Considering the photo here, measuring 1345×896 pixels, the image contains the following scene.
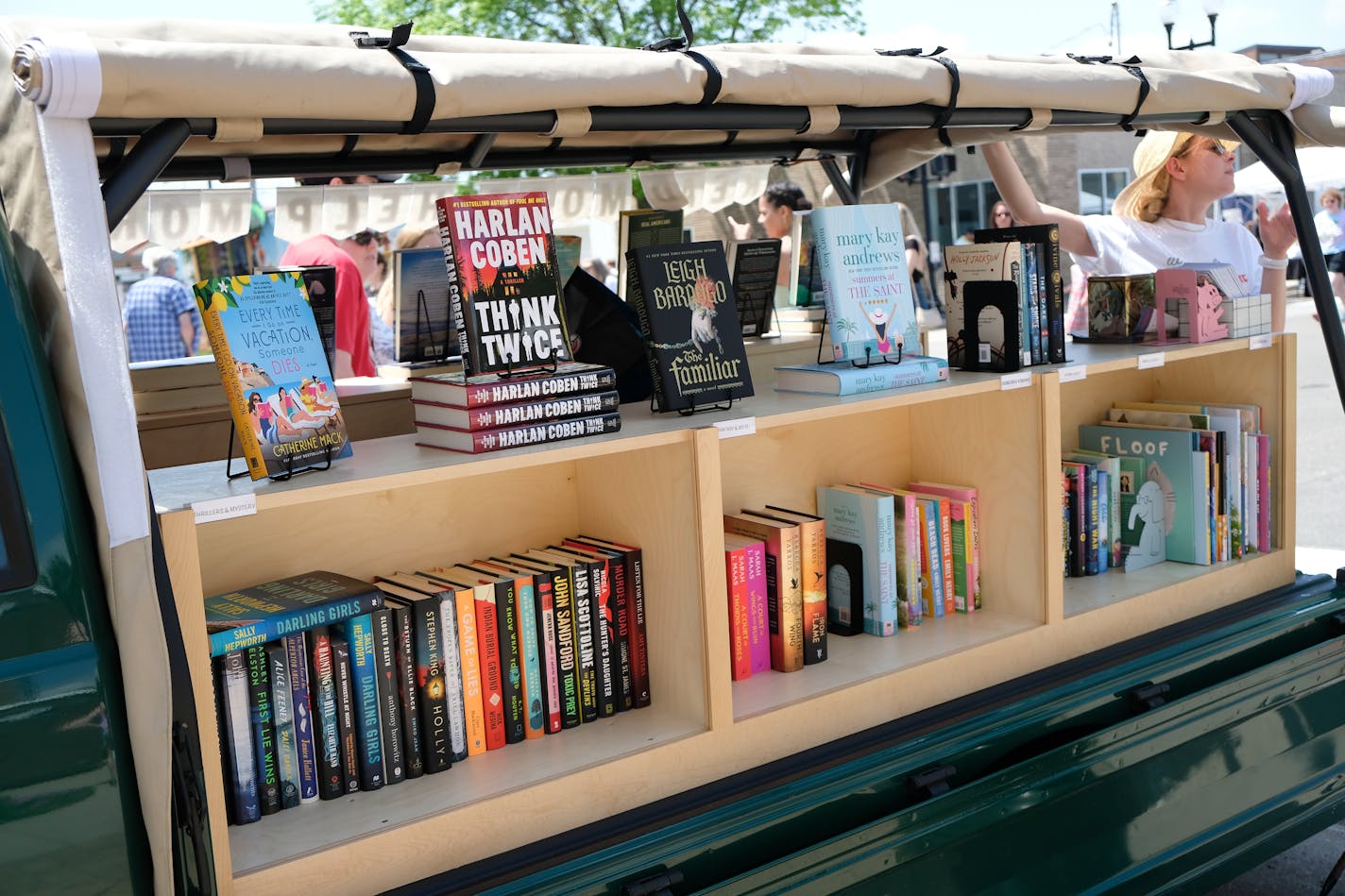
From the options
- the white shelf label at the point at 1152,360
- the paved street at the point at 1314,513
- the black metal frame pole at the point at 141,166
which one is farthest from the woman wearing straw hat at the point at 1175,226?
the black metal frame pole at the point at 141,166

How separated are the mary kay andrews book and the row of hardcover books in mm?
288

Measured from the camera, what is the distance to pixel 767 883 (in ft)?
6.97

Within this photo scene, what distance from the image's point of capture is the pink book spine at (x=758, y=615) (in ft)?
8.43

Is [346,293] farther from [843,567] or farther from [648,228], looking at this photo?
[843,567]

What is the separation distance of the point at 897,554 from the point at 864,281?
2.17 feet

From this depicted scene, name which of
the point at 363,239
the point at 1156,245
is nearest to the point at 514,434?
the point at 1156,245

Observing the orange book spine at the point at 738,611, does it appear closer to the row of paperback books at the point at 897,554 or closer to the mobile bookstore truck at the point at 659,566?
the mobile bookstore truck at the point at 659,566

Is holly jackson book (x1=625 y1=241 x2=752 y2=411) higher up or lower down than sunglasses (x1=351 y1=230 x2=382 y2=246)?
lower down

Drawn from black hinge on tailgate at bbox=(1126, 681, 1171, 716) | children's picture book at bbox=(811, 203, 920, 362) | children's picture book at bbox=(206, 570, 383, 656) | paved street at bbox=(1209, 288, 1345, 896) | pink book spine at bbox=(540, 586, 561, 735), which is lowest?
paved street at bbox=(1209, 288, 1345, 896)

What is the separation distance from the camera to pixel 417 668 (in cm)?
217

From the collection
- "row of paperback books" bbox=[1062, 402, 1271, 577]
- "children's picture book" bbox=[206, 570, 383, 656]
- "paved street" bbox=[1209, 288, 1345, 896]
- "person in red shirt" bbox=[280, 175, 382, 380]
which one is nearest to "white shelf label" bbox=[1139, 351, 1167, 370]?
"row of paperback books" bbox=[1062, 402, 1271, 577]

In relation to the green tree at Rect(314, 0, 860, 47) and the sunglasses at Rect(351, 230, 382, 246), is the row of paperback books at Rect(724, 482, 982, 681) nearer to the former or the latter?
the sunglasses at Rect(351, 230, 382, 246)

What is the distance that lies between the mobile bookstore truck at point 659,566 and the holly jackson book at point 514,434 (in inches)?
1.7

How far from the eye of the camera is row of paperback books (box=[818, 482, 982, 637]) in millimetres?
2816
